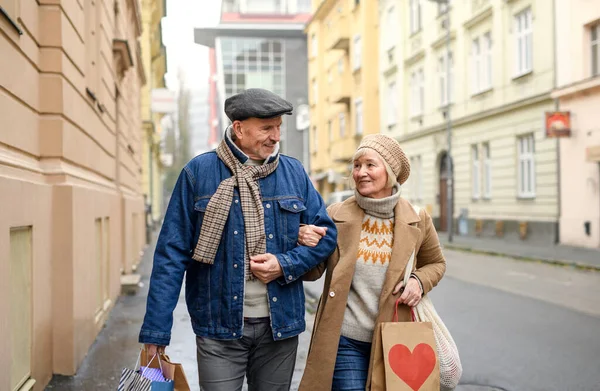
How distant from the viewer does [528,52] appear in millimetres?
21656

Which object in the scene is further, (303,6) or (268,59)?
(303,6)

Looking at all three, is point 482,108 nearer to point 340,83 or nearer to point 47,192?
point 340,83

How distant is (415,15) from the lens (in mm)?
30891

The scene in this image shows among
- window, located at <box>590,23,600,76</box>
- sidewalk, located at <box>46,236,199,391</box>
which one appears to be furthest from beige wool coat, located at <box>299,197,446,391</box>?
window, located at <box>590,23,600,76</box>

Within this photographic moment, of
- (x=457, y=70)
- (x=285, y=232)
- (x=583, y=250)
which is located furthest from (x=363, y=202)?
(x=457, y=70)

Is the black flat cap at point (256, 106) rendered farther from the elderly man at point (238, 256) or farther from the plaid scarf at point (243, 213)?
the plaid scarf at point (243, 213)

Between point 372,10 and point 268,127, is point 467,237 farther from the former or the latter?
point 268,127

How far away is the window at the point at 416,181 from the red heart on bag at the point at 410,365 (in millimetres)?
28121

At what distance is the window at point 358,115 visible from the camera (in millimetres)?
37781

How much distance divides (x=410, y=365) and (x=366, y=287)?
1.38ft

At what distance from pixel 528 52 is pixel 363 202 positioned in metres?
20.1

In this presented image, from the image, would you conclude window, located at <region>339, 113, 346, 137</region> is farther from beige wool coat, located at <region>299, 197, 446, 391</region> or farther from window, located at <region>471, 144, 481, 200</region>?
beige wool coat, located at <region>299, 197, 446, 391</region>

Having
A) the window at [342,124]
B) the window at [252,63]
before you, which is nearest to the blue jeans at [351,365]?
the window at [342,124]

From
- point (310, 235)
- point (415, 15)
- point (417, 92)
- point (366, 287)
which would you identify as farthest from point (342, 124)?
point (310, 235)
